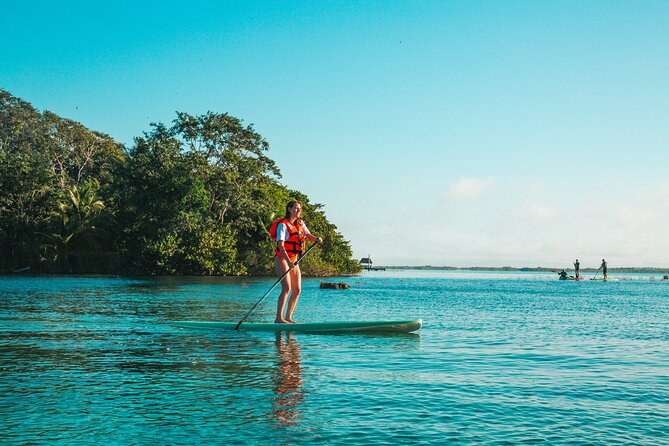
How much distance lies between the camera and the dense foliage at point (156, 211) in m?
58.2

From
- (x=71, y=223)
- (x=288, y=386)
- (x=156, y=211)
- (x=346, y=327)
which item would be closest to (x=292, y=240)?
(x=346, y=327)

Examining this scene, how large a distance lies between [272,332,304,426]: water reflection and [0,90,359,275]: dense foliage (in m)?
47.2

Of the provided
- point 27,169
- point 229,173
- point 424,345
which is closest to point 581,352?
point 424,345

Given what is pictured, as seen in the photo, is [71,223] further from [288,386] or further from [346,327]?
[288,386]

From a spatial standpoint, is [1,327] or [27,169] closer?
[1,327]

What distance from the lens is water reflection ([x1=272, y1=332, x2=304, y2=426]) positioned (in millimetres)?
6895

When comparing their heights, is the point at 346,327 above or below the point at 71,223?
below

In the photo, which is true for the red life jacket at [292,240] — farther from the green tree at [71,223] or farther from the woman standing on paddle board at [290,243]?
the green tree at [71,223]

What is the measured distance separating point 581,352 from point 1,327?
42.6ft

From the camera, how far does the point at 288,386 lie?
848 centimetres

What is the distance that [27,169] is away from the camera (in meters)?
60.9

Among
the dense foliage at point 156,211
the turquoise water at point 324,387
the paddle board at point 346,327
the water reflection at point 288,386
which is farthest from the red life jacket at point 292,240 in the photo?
the dense foliage at point 156,211

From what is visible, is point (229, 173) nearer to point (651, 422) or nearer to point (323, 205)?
point (323, 205)

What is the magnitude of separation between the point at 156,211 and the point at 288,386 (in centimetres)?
5258
